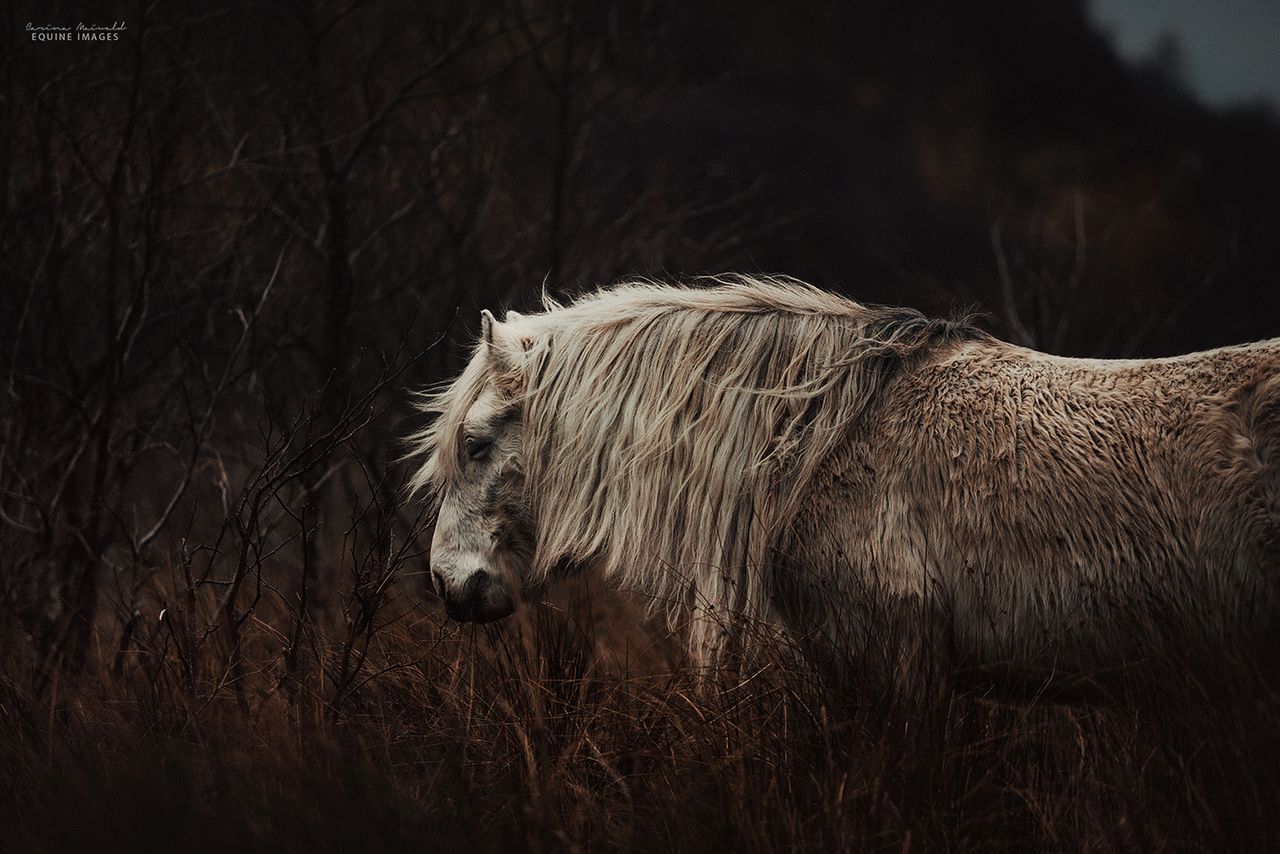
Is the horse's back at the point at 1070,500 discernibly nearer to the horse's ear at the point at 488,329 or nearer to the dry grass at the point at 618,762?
the dry grass at the point at 618,762

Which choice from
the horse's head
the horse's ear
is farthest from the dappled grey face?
the horse's ear

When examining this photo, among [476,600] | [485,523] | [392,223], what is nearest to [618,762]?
[476,600]

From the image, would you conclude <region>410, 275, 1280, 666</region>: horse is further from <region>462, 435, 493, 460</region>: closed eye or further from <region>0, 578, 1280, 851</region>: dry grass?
<region>0, 578, 1280, 851</region>: dry grass

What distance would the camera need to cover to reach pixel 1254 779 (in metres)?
2.39

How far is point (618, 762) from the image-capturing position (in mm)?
3102

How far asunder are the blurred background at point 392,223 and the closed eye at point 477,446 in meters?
0.32

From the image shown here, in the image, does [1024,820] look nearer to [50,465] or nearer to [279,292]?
[50,465]

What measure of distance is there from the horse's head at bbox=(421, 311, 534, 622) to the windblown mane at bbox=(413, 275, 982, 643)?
2 centimetres

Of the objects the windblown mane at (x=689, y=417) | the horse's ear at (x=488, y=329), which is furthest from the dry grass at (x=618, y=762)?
the horse's ear at (x=488, y=329)

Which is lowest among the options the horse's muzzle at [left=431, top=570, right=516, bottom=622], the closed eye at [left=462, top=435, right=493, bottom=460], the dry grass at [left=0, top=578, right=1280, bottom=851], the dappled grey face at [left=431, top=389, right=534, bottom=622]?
the dry grass at [left=0, top=578, right=1280, bottom=851]

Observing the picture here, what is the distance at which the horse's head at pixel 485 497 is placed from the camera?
12.3 feet

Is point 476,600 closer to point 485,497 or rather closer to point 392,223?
point 485,497

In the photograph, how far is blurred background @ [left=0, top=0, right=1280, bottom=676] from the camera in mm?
4477

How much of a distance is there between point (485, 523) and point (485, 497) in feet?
0.29
